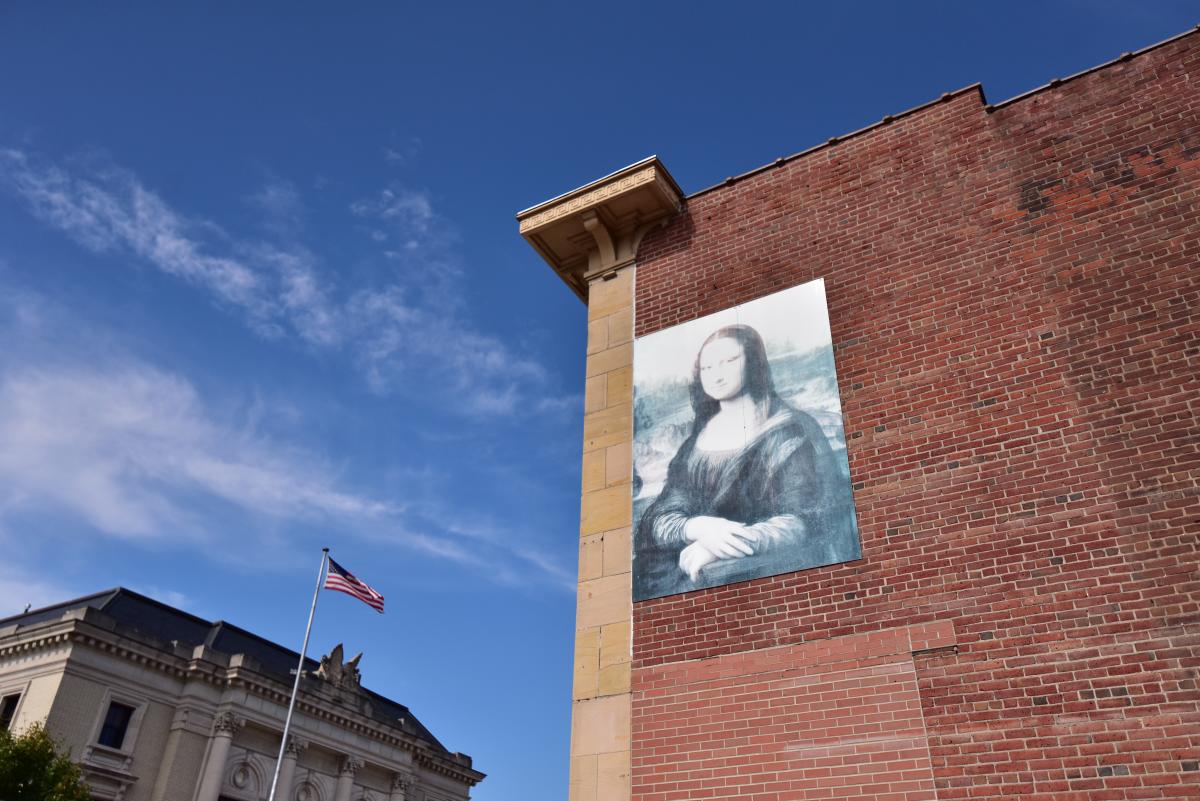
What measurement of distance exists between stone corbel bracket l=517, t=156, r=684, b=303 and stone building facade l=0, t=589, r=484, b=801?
91.0ft

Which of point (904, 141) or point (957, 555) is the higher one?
point (904, 141)

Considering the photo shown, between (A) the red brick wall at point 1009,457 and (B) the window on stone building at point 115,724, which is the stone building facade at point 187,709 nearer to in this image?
(B) the window on stone building at point 115,724

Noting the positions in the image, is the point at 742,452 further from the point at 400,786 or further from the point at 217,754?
the point at 400,786

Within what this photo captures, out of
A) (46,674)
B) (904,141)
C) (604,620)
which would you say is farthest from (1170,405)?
(46,674)

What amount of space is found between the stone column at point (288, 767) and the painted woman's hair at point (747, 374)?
36.5 m

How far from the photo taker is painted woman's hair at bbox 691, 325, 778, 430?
32.8 feet

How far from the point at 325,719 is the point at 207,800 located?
296 inches

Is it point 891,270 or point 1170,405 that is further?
point 891,270

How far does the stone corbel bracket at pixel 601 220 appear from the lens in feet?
40.4

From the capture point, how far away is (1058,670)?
7160 millimetres

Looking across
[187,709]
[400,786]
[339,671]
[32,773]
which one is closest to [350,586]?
[32,773]

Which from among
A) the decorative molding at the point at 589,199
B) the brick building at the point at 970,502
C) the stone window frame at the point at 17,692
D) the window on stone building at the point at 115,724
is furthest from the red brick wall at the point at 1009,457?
the stone window frame at the point at 17,692

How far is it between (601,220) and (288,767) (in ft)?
122

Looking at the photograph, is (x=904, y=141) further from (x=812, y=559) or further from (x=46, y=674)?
(x=46, y=674)
